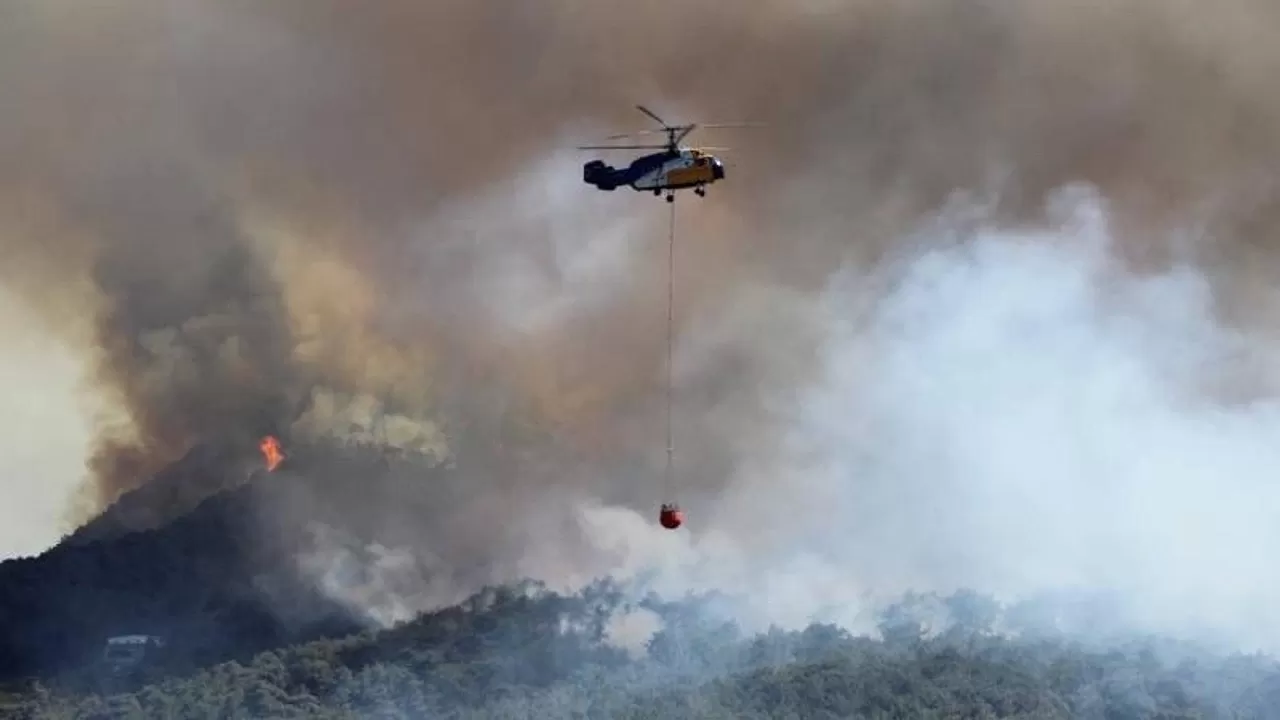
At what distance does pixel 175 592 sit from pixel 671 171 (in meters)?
62.5

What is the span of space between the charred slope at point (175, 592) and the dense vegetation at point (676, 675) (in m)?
4.25

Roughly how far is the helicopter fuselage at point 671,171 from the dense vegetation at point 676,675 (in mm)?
33449

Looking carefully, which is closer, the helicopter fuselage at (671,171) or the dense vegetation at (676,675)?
the helicopter fuselage at (671,171)

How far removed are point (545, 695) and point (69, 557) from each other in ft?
118

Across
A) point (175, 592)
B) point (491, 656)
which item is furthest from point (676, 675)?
point (175, 592)

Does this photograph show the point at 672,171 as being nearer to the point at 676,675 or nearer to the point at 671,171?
the point at 671,171

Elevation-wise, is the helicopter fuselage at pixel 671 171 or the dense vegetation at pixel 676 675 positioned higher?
the helicopter fuselage at pixel 671 171

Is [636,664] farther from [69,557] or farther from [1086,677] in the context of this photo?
[69,557]

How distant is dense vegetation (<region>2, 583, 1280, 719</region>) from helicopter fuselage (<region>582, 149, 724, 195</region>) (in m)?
33.4

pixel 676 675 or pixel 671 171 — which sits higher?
pixel 671 171

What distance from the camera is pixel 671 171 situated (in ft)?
177

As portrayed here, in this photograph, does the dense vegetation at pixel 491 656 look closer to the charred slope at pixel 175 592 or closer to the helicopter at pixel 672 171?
the charred slope at pixel 175 592

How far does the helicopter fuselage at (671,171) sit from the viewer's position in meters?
53.7

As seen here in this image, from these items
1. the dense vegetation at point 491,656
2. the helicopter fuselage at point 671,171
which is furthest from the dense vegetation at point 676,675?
the helicopter fuselage at point 671,171
